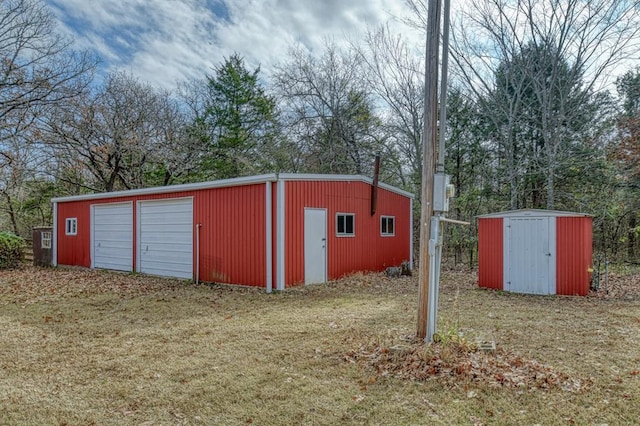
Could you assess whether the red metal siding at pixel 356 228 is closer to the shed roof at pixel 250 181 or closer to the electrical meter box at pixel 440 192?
the shed roof at pixel 250 181

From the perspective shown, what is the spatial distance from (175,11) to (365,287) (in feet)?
33.6

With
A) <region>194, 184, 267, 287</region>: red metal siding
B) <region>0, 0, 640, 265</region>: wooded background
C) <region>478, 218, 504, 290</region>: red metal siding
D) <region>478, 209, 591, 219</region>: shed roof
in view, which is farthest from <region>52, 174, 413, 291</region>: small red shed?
<region>478, 209, 591, 219</region>: shed roof

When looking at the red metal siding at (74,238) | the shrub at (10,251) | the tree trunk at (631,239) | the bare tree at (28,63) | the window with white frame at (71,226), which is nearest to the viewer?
the bare tree at (28,63)

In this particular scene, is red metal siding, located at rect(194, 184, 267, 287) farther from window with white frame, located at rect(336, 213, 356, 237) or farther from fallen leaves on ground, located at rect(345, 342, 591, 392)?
fallen leaves on ground, located at rect(345, 342, 591, 392)

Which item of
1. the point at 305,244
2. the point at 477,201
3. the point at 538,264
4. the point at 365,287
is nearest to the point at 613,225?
the point at 477,201

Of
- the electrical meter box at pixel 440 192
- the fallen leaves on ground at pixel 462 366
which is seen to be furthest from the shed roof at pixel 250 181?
the fallen leaves on ground at pixel 462 366

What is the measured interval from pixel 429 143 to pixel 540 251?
16.9 feet

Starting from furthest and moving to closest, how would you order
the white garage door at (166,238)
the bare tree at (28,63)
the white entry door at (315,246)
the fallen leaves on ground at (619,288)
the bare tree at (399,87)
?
the bare tree at (399,87) < the bare tree at (28,63) < the white garage door at (166,238) < the white entry door at (315,246) < the fallen leaves on ground at (619,288)

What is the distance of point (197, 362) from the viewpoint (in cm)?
422

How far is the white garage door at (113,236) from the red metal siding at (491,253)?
925cm

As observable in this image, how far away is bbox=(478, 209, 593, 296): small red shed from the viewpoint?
7922 mm

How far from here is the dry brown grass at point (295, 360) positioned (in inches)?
122

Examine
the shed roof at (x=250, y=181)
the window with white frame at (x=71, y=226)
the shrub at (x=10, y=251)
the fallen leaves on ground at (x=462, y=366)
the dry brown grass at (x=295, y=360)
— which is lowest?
the dry brown grass at (x=295, y=360)

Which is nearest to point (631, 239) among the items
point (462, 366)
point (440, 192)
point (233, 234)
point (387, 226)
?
point (387, 226)
